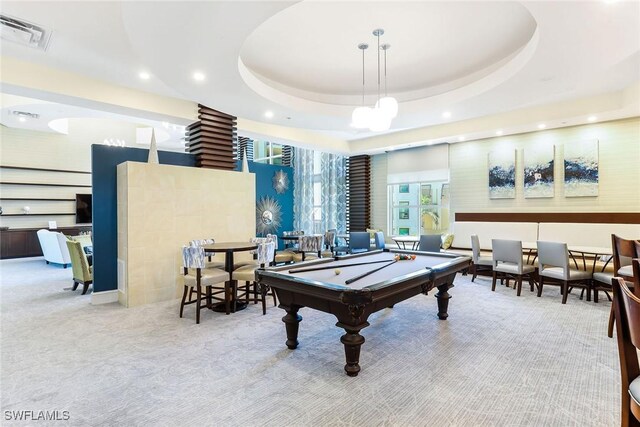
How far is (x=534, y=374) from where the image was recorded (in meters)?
2.83

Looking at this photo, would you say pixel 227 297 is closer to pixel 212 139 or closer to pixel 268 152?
pixel 212 139

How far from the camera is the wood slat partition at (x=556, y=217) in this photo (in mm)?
6055

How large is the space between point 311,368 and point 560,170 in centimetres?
693

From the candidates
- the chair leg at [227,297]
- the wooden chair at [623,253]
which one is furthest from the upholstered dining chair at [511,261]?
the chair leg at [227,297]

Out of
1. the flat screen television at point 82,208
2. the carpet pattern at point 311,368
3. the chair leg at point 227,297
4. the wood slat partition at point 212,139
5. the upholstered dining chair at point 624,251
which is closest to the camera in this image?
the carpet pattern at point 311,368

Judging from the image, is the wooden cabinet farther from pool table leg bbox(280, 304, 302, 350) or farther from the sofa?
pool table leg bbox(280, 304, 302, 350)

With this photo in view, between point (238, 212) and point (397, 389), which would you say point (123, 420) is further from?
point (238, 212)

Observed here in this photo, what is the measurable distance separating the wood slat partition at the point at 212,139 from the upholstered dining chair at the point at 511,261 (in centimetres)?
540

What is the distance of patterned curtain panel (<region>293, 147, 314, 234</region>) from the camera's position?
10852 mm

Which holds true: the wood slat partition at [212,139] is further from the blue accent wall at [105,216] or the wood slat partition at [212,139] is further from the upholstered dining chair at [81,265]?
the upholstered dining chair at [81,265]

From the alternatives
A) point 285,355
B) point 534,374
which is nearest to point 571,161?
point 534,374

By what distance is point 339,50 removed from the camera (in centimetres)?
427

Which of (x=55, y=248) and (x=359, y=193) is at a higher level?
(x=359, y=193)

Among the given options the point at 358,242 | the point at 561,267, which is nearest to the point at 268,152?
the point at 358,242
